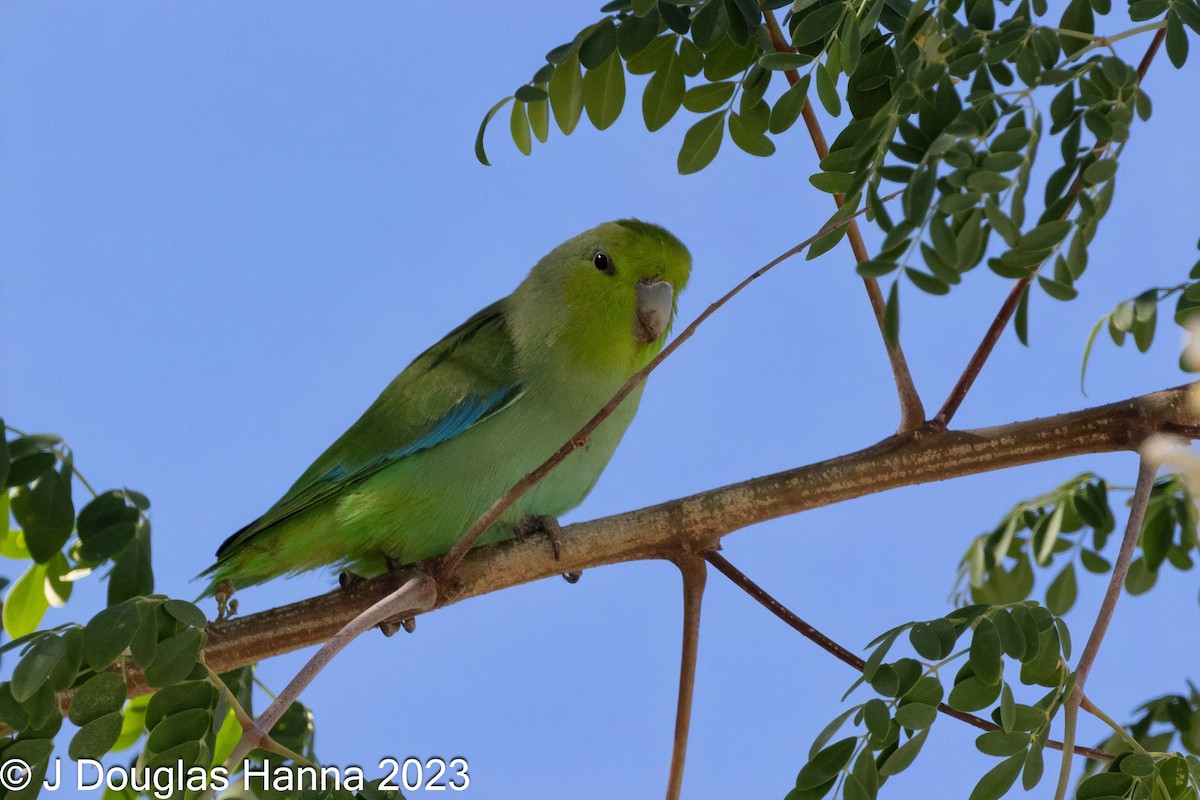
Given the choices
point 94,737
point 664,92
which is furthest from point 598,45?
point 94,737

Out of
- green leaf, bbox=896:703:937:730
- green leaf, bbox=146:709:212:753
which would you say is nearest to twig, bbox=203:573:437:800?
green leaf, bbox=146:709:212:753

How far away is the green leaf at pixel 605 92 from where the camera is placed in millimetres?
2367

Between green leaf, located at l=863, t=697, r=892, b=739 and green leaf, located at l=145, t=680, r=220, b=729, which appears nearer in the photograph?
green leaf, located at l=863, t=697, r=892, b=739

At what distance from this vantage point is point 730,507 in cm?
223

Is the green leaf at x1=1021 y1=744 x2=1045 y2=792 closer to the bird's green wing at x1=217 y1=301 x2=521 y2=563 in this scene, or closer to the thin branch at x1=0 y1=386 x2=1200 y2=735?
the thin branch at x1=0 y1=386 x2=1200 y2=735

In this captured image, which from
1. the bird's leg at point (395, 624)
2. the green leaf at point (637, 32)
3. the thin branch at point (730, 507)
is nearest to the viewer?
the thin branch at point (730, 507)

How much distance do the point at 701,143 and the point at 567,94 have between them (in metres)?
0.31

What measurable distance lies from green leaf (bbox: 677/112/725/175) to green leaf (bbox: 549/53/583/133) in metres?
0.25

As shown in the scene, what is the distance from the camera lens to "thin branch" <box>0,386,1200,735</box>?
2064 mm

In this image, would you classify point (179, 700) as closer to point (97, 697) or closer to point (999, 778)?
point (97, 697)

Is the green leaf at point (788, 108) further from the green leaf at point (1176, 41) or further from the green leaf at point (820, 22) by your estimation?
the green leaf at point (1176, 41)

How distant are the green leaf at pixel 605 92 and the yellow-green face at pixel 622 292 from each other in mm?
1029

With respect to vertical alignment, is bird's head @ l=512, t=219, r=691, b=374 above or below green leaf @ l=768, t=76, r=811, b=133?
above

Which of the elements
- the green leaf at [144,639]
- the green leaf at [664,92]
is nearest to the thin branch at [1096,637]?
the green leaf at [664,92]
